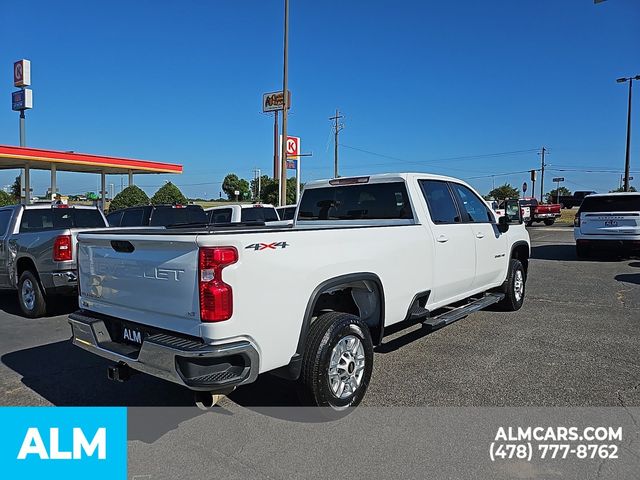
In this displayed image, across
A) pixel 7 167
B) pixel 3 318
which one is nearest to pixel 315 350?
pixel 3 318

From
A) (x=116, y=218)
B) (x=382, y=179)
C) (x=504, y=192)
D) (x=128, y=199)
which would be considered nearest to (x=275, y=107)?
(x=128, y=199)

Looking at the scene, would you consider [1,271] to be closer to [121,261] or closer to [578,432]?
[121,261]

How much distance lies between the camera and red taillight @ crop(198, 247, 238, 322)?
124 inches

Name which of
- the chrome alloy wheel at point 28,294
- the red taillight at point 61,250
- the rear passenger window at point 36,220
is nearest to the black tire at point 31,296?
the chrome alloy wheel at point 28,294

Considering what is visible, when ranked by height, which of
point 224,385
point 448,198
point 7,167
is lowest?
point 224,385

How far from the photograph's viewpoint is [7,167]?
3300cm

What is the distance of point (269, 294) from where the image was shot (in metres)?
3.39

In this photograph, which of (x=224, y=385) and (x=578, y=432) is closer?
(x=224, y=385)

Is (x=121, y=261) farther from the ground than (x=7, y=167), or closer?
closer

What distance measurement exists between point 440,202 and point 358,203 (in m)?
0.93

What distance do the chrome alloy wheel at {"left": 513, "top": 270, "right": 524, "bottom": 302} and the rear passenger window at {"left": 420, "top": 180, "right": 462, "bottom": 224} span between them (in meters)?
2.09

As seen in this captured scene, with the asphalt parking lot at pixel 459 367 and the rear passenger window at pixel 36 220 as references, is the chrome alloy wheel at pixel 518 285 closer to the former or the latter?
the asphalt parking lot at pixel 459 367

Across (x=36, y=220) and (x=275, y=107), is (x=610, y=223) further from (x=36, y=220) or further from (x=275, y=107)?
(x=275, y=107)

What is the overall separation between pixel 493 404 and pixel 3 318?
7161 millimetres
